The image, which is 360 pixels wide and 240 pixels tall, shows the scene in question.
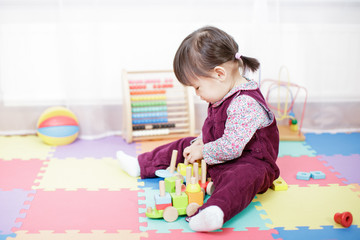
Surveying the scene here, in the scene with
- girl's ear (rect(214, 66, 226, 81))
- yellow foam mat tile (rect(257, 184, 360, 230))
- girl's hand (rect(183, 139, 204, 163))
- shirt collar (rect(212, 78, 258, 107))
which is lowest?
yellow foam mat tile (rect(257, 184, 360, 230))

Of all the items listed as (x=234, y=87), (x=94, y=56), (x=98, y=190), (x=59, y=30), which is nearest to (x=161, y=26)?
(x=94, y=56)

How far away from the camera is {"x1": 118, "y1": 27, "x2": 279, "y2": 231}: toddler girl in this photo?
4.14 ft

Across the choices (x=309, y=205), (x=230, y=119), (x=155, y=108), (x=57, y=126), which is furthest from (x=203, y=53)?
(x=57, y=126)

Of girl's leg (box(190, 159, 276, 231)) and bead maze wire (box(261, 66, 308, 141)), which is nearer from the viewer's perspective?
girl's leg (box(190, 159, 276, 231))

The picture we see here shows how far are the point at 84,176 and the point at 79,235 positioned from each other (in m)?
0.46

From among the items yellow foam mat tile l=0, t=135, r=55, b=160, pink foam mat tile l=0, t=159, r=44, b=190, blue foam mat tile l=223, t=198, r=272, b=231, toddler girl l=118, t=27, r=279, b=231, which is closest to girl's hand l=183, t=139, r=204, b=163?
toddler girl l=118, t=27, r=279, b=231

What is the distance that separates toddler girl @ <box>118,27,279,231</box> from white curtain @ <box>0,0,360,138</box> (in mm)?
730

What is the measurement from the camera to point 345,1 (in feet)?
6.84

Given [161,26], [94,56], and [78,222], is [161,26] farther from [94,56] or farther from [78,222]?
[78,222]

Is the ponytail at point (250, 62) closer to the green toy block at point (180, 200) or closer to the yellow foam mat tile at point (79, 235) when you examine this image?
the green toy block at point (180, 200)

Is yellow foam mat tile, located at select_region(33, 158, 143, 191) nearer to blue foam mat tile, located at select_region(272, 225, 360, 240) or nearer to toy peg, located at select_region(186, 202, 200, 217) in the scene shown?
toy peg, located at select_region(186, 202, 200, 217)

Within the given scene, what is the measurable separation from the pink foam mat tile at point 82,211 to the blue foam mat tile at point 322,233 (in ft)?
1.43

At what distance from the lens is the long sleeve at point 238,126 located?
4.25ft

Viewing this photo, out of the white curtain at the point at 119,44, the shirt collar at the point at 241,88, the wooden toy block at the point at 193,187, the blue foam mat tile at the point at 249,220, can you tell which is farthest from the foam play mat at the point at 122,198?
the shirt collar at the point at 241,88
